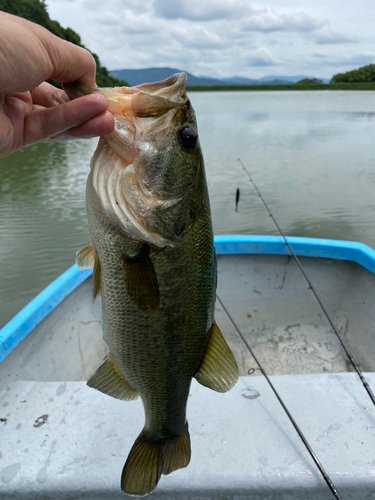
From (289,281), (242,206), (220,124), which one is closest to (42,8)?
(220,124)

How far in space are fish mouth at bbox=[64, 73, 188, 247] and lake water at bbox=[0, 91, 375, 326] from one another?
4995 mm

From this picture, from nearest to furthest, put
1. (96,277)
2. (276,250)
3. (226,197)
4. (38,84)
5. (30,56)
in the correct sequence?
1. (30,56)
2. (38,84)
3. (96,277)
4. (276,250)
5. (226,197)

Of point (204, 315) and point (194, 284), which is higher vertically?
point (194, 284)

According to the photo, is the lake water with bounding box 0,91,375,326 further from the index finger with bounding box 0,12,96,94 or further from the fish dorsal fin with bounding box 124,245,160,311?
the index finger with bounding box 0,12,96,94

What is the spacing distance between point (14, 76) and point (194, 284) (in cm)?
92

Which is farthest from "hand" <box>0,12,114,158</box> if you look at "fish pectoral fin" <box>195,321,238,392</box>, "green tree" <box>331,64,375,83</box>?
"green tree" <box>331,64,375,83</box>

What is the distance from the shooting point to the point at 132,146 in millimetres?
1189

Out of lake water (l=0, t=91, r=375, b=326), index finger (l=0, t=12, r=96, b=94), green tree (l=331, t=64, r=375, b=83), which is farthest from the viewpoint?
green tree (l=331, t=64, r=375, b=83)

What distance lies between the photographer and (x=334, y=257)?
12.3 ft

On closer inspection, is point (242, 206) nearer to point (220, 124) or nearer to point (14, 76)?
point (14, 76)

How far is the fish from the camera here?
1202 millimetres

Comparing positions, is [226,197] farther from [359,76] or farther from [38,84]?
[359,76]

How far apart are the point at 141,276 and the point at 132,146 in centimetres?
47

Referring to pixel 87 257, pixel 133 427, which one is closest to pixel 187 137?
pixel 87 257
